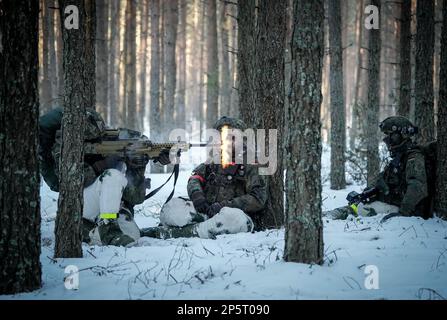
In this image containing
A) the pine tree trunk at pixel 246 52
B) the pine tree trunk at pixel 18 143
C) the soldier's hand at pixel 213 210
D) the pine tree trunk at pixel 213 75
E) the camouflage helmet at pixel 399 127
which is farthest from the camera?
the pine tree trunk at pixel 213 75

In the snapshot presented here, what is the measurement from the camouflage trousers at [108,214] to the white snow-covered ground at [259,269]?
1.16 ft

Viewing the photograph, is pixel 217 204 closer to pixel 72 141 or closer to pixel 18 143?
pixel 72 141

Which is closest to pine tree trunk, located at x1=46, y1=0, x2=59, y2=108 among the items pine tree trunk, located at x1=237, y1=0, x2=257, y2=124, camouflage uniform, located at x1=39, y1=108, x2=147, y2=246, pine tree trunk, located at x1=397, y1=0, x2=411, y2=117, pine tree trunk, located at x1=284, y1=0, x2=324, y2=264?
pine tree trunk, located at x1=237, y1=0, x2=257, y2=124

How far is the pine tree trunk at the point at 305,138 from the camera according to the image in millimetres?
3330

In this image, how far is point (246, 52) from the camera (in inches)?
297

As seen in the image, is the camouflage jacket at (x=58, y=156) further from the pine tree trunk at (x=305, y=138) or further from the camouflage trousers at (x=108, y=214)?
the pine tree trunk at (x=305, y=138)

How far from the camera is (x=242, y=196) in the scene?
5.68m

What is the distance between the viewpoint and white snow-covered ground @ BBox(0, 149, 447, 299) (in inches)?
116

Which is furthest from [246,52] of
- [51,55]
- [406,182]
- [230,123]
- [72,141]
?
[51,55]

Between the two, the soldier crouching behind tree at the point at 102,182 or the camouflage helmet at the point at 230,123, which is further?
the camouflage helmet at the point at 230,123

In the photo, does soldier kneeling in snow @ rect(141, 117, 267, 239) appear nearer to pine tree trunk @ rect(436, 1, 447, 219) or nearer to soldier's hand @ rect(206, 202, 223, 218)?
soldier's hand @ rect(206, 202, 223, 218)

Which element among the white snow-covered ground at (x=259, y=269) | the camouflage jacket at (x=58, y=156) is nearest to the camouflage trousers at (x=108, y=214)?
the camouflage jacket at (x=58, y=156)

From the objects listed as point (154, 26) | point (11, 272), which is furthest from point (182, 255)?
point (154, 26)

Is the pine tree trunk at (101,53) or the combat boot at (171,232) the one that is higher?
the pine tree trunk at (101,53)
